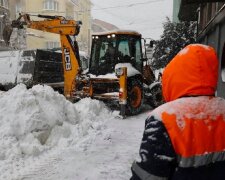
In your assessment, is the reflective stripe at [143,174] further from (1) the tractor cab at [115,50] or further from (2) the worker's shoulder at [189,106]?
(1) the tractor cab at [115,50]

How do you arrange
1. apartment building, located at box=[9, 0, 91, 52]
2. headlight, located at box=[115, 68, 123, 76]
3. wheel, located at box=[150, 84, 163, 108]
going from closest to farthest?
headlight, located at box=[115, 68, 123, 76]
wheel, located at box=[150, 84, 163, 108]
apartment building, located at box=[9, 0, 91, 52]

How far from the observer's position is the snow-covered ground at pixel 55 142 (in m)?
5.53

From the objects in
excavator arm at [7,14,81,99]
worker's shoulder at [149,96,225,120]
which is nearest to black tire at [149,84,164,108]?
excavator arm at [7,14,81,99]

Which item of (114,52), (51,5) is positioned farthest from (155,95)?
(51,5)

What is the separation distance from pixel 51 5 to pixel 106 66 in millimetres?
39971

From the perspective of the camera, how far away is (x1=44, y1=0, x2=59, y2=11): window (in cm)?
5009

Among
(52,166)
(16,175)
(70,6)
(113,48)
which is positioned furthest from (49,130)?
(70,6)

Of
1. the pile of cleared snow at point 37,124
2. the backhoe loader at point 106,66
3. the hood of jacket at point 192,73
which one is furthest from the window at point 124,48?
the hood of jacket at point 192,73

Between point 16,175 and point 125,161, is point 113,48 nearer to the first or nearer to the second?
point 125,161

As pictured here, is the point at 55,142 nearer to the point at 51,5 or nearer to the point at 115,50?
the point at 115,50

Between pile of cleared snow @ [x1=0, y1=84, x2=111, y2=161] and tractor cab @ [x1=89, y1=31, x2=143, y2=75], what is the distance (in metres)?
3.58

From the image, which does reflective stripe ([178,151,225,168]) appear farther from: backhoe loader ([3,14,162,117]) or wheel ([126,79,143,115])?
wheel ([126,79,143,115])

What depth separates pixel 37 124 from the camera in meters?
7.01

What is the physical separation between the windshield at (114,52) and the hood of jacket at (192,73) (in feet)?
33.8
